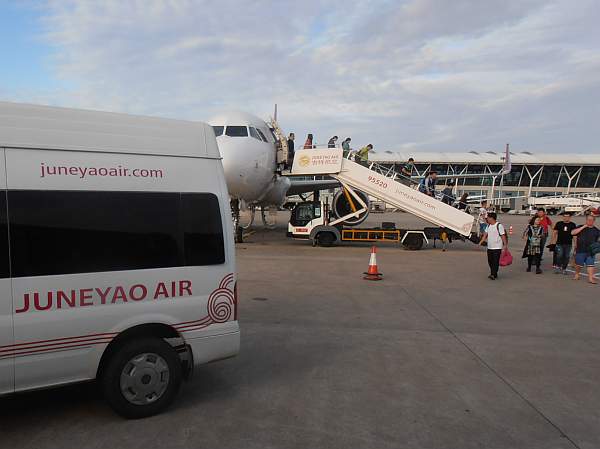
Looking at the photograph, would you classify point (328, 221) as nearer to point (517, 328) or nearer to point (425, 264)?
point (425, 264)

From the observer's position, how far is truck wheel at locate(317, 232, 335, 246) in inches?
666

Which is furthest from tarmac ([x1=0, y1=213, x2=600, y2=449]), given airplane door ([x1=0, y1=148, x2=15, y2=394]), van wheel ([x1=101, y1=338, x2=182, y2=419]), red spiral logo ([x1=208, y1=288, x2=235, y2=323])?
red spiral logo ([x1=208, y1=288, x2=235, y2=323])

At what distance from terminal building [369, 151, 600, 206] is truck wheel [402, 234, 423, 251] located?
70106 mm

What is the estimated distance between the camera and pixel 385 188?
15.9 m

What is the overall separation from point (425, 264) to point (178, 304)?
34.2 ft

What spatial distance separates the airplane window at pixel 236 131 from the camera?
14.5m

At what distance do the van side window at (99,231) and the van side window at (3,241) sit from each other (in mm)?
39

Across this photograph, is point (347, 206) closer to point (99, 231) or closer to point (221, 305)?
point (221, 305)

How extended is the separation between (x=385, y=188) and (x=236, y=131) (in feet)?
17.8

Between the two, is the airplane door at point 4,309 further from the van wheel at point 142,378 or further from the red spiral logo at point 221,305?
the red spiral logo at point 221,305

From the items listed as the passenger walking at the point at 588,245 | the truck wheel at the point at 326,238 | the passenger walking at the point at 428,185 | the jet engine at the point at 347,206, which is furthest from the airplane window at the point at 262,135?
the passenger walking at the point at 588,245

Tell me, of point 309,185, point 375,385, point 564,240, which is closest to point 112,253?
point 375,385

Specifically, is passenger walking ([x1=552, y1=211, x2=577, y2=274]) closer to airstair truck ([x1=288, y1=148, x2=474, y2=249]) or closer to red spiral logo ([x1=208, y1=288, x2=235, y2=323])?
airstair truck ([x1=288, y1=148, x2=474, y2=249])

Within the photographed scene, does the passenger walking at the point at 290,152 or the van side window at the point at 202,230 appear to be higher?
the passenger walking at the point at 290,152
